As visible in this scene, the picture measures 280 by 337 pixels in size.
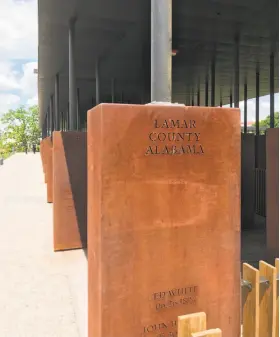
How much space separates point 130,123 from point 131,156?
0.24 meters

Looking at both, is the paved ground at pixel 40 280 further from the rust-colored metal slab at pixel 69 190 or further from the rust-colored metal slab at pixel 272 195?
the rust-colored metal slab at pixel 272 195

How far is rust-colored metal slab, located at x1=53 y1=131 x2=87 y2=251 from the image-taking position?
26.6 ft

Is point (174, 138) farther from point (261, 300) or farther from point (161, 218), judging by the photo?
point (261, 300)

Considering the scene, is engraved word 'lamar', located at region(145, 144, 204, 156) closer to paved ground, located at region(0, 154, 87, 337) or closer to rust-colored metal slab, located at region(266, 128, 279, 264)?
paved ground, located at region(0, 154, 87, 337)

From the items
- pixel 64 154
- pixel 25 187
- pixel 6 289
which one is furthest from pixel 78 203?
pixel 25 187

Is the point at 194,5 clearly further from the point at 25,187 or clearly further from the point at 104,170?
the point at 25,187

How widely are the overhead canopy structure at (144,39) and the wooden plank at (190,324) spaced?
7.45 ft

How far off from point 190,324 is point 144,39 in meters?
9.87

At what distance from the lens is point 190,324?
2604 millimetres

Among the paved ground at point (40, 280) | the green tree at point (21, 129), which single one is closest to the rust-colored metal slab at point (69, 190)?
the paved ground at point (40, 280)

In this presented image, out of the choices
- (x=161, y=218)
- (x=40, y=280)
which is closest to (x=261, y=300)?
(x=161, y=218)

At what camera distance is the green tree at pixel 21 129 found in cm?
8288

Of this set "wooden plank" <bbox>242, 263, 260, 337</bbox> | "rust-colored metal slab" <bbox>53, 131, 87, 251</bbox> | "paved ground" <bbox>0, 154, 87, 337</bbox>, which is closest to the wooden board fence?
"wooden plank" <bbox>242, 263, 260, 337</bbox>

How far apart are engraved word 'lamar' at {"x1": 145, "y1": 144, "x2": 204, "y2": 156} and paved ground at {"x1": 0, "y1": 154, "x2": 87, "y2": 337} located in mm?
2689
